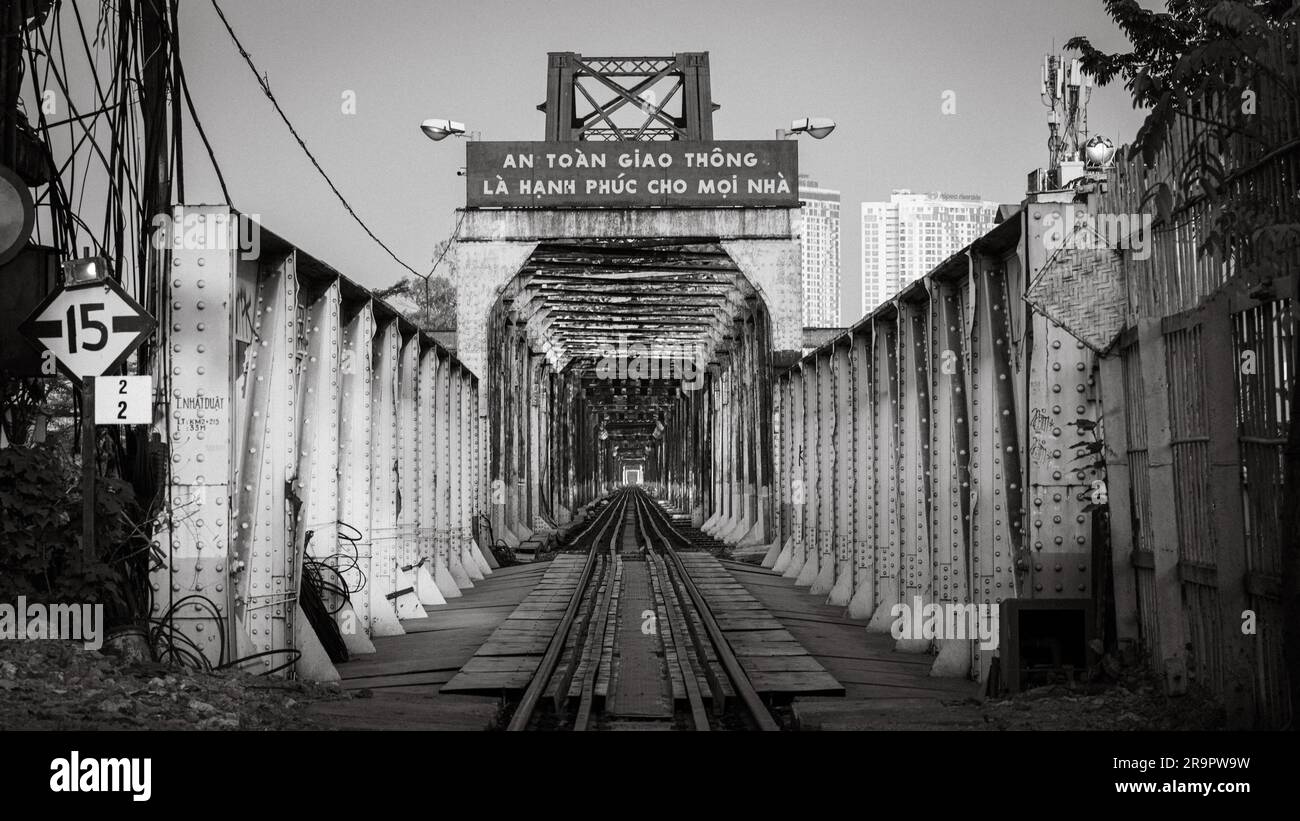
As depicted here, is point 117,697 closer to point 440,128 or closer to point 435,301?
point 440,128

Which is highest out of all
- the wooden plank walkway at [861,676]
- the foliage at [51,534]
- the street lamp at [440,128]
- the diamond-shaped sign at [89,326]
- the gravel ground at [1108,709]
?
the street lamp at [440,128]

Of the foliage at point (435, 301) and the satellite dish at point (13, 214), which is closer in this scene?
the satellite dish at point (13, 214)

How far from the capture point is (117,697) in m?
6.46

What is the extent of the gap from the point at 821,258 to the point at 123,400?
161 metres

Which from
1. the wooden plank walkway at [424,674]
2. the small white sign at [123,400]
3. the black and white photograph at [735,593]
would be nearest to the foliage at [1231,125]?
the black and white photograph at [735,593]

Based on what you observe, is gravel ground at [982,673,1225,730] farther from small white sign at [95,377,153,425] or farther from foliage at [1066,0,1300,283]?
small white sign at [95,377,153,425]

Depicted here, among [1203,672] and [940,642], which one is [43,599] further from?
[940,642]

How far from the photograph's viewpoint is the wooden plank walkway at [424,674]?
782 cm

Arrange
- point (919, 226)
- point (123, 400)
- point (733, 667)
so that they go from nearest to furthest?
point (123, 400) < point (733, 667) < point (919, 226)

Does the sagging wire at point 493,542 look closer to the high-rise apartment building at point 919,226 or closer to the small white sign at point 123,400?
the small white sign at point 123,400

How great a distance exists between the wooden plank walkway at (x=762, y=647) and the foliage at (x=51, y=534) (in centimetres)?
459

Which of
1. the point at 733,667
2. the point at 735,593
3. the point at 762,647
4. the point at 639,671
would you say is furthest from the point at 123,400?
the point at 735,593

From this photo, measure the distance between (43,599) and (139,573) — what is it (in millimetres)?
821

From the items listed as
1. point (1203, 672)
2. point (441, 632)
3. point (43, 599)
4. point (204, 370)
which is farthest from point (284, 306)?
point (1203, 672)
